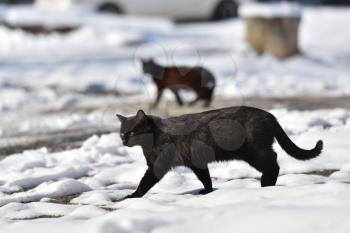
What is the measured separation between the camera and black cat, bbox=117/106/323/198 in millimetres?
5469

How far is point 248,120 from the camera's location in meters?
5.46

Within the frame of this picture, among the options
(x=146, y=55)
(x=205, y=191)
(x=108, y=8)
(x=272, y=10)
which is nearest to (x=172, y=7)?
(x=108, y=8)

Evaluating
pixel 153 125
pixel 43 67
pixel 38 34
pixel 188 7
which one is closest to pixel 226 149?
pixel 153 125

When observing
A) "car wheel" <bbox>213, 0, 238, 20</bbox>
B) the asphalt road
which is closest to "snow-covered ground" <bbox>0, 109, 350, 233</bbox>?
the asphalt road

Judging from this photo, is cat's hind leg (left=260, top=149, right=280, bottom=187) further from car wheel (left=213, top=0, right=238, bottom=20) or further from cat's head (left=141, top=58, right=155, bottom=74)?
car wheel (left=213, top=0, right=238, bottom=20)

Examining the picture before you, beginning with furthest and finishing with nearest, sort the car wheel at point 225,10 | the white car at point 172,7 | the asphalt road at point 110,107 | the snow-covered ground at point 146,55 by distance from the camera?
the car wheel at point 225,10 → the white car at point 172,7 → the snow-covered ground at point 146,55 → the asphalt road at point 110,107

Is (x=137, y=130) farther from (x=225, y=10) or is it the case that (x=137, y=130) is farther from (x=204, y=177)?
(x=225, y=10)

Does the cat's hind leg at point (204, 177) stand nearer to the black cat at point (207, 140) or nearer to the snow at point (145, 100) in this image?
the black cat at point (207, 140)

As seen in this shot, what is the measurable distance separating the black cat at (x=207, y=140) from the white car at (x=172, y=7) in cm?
1822

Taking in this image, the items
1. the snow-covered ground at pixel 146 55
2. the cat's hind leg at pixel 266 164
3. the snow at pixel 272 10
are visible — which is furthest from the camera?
the snow at pixel 272 10

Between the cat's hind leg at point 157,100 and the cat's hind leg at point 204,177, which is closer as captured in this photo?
the cat's hind leg at point 204,177

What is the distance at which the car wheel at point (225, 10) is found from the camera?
83.9 ft

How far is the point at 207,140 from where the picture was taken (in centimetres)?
558

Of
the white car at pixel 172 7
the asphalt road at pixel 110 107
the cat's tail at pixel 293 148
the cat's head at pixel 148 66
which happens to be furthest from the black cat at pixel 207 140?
the white car at pixel 172 7
